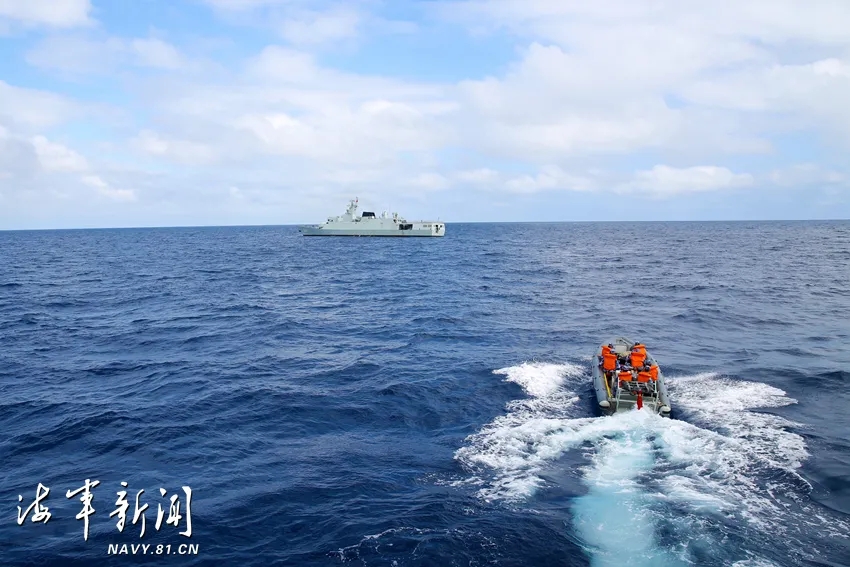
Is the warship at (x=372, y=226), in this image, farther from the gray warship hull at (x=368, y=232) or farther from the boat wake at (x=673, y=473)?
the boat wake at (x=673, y=473)

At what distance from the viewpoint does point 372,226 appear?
165m

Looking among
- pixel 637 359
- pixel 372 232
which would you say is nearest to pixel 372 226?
pixel 372 232

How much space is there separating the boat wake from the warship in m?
138

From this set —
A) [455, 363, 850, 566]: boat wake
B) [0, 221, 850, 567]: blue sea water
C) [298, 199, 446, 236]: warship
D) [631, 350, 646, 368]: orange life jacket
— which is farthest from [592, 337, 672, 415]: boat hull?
[298, 199, 446, 236]: warship

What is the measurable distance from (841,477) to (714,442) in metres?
4.41

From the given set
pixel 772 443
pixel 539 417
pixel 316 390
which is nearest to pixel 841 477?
pixel 772 443

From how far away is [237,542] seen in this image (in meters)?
16.3

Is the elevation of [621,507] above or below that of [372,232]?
below

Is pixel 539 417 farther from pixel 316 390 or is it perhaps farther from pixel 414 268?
pixel 414 268

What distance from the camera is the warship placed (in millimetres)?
164625

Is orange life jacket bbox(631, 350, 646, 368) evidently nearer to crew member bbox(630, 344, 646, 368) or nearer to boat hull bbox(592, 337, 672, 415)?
crew member bbox(630, 344, 646, 368)

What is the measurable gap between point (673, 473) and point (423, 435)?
10621 mm

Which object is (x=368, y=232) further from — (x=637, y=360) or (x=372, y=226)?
(x=637, y=360)

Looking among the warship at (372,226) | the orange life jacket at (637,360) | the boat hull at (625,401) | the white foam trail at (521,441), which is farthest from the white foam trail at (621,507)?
the warship at (372,226)
